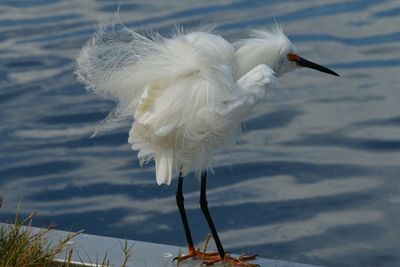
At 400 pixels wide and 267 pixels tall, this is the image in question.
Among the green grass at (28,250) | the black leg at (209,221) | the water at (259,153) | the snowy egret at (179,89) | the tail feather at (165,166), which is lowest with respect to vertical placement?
the water at (259,153)

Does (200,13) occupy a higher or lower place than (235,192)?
higher

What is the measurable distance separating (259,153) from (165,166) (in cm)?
408

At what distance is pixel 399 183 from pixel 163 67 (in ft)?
12.4

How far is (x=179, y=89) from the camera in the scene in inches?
201

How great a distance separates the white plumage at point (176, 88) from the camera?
5039 millimetres

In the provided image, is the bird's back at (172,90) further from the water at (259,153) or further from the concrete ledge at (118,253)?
the water at (259,153)

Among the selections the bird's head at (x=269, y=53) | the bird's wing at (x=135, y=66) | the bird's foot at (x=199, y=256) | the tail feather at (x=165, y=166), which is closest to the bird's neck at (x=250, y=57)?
the bird's head at (x=269, y=53)

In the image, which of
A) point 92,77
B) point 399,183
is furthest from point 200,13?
point 92,77

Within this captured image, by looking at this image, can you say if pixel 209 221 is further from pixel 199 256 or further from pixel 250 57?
pixel 250 57

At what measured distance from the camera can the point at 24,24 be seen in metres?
13.0

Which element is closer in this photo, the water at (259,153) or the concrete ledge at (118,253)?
the concrete ledge at (118,253)

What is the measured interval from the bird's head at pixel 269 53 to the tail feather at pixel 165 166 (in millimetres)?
608

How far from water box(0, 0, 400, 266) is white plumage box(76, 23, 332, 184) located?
3.83 ft

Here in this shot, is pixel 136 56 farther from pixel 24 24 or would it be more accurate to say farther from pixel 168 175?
pixel 24 24
